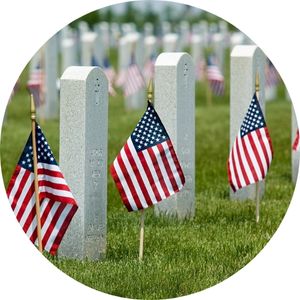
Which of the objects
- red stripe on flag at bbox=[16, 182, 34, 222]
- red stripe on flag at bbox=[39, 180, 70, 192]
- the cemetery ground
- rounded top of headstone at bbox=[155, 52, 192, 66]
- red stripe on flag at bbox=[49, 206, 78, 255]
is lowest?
the cemetery ground

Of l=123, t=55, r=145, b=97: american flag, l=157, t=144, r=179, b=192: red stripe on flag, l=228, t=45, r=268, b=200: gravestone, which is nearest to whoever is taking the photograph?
l=157, t=144, r=179, b=192: red stripe on flag

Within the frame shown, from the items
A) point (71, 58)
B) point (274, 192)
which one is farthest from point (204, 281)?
point (71, 58)

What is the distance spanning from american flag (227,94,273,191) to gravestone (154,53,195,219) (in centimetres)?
60

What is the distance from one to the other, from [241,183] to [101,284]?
9.80 ft

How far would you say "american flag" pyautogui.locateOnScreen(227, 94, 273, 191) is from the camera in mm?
12664

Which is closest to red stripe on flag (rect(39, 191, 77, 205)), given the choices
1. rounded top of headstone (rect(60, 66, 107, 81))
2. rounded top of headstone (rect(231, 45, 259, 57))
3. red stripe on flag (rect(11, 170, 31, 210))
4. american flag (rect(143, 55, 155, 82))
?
red stripe on flag (rect(11, 170, 31, 210))

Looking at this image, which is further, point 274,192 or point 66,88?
point 274,192

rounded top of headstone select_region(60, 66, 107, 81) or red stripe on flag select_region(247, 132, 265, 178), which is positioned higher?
rounded top of headstone select_region(60, 66, 107, 81)

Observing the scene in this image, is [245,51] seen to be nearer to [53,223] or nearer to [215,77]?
[53,223]

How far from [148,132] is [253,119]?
2.31 m

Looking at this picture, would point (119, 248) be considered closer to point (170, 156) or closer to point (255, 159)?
point (170, 156)

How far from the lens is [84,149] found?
35.2 ft

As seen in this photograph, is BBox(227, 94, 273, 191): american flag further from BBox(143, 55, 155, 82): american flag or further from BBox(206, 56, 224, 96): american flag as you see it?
BBox(143, 55, 155, 82): american flag

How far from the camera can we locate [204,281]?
10.7m
